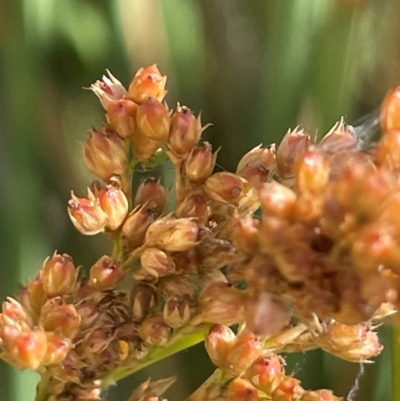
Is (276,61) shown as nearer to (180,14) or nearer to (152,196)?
(180,14)

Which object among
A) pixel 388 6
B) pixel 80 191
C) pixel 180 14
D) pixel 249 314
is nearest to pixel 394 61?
pixel 388 6

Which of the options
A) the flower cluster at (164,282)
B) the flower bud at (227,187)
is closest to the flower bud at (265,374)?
the flower cluster at (164,282)

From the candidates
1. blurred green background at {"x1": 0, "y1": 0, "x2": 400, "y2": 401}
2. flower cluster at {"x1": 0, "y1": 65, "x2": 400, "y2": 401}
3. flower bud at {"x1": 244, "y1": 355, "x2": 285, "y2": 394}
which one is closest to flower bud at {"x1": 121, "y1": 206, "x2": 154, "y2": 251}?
flower cluster at {"x1": 0, "y1": 65, "x2": 400, "y2": 401}

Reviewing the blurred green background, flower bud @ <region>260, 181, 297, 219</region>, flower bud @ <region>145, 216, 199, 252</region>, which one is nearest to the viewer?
flower bud @ <region>260, 181, 297, 219</region>

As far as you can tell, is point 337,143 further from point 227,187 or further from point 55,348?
point 55,348

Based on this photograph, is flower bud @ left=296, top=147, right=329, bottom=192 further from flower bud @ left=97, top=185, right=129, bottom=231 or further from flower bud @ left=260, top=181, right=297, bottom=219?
flower bud @ left=97, top=185, right=129, bottom=231
